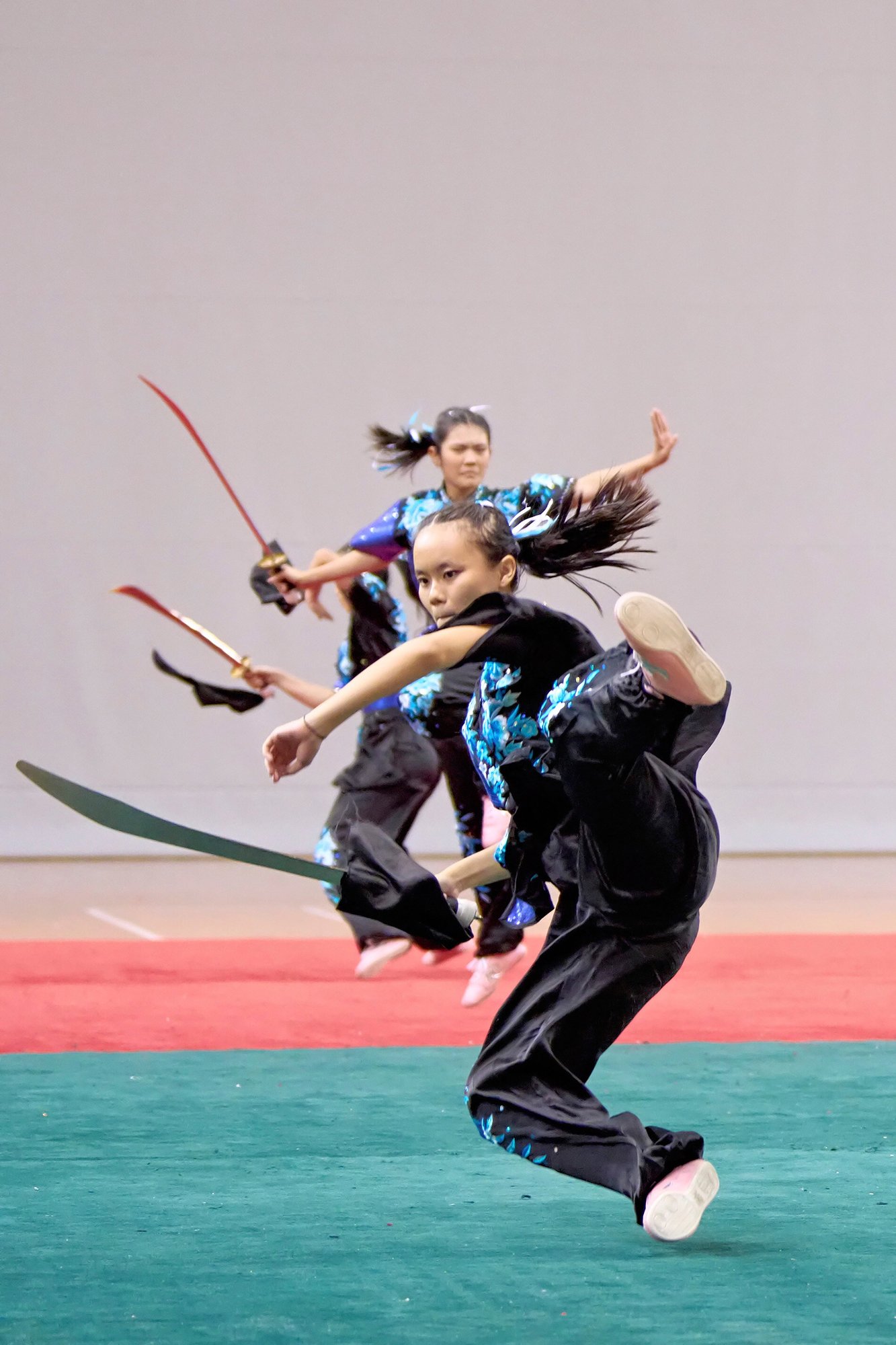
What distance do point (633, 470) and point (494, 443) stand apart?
3652mm

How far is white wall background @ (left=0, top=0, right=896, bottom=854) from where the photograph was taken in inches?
292

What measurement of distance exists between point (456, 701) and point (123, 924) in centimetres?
218

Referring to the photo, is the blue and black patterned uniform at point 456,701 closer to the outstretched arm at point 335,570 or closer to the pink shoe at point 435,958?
the outstretched arm at point 335,570

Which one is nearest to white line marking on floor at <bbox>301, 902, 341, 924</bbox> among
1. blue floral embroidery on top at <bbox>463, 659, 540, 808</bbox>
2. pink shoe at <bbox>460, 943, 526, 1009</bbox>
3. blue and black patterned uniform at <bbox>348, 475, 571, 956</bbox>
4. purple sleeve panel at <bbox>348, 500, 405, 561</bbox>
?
blue and black patterned uniform at <bbox>348, 475, 571, 956</bbox>

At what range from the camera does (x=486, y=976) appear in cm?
395

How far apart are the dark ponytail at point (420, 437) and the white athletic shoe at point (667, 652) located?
237cm

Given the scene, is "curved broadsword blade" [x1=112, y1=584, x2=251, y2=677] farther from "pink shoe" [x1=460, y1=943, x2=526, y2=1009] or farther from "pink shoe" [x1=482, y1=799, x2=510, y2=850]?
"pink shoe" [x1=460, y1=943, x2=526, y2=1009]

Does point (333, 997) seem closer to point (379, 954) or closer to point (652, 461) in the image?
point (379, 954)

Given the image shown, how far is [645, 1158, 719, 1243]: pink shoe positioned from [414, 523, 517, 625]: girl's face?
818 millimetres

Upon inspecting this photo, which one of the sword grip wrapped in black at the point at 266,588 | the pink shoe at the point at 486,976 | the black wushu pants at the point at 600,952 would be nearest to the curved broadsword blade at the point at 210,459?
the sword grip wrapped in black at the point at 266,588

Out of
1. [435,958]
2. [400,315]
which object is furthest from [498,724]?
[400,315]

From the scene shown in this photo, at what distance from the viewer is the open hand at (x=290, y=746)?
197cm

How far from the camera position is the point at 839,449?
759 cm

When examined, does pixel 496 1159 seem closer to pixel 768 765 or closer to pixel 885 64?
pixel 768 765
